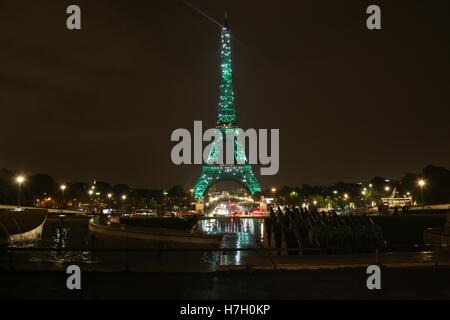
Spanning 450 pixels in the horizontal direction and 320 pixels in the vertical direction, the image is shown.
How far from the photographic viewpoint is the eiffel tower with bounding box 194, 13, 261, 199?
117 metres

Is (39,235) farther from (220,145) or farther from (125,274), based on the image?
(220,145)

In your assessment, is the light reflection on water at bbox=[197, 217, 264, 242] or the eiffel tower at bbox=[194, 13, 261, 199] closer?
the light reflection on water at bbox=[197, 217, 264, 242]

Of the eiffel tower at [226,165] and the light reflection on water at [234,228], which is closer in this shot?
the light reflection on water at [234,228]

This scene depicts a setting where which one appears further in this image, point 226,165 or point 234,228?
point 226,165

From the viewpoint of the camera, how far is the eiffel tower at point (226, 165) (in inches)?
4611

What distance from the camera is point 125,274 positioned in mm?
13219

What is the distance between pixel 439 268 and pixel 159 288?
8630 millimetres

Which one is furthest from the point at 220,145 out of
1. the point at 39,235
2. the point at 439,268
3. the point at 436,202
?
the point at 439,268

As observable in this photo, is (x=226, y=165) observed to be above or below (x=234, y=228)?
above

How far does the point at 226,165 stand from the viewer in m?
121

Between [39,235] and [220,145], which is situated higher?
[220,145]

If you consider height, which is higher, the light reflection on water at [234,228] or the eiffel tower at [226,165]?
the eiffel tower at [226,165]

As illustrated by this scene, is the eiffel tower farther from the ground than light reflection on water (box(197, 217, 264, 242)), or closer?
farther from the ground
